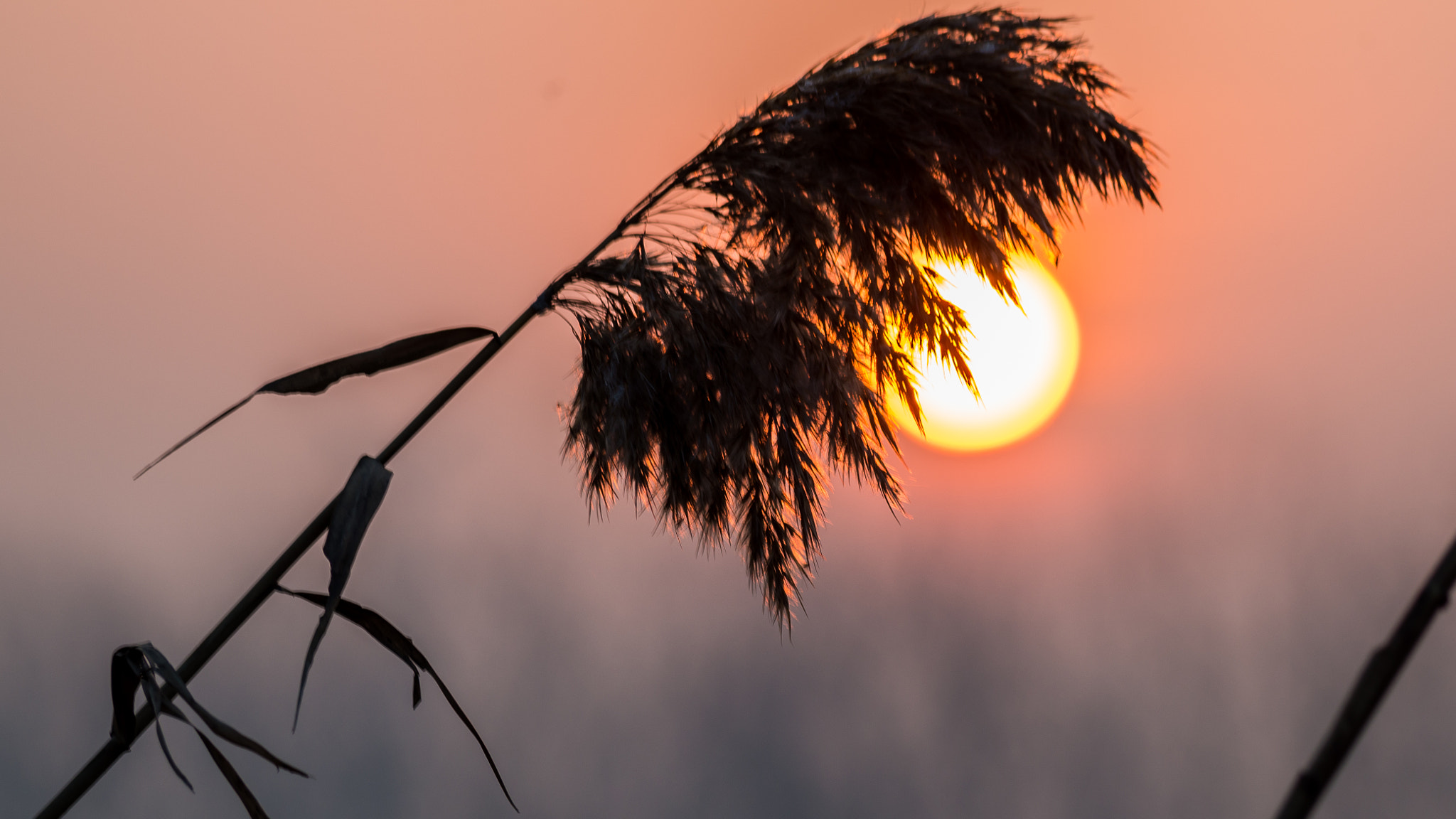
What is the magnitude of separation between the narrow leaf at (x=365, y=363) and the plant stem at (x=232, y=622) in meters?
0.10

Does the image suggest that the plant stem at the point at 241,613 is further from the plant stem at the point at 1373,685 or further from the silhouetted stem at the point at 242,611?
the plant stem at the point at 1373,685

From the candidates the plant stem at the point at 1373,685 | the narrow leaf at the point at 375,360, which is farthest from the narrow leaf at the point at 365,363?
the plant stem at the point at 1373,685

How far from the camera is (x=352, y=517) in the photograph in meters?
1.87

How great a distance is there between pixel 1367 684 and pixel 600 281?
2063mm

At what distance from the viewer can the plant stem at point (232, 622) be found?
6.37 ft

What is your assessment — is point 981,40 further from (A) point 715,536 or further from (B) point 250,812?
(B) point 250,812

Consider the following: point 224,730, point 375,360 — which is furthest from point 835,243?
point 224,730

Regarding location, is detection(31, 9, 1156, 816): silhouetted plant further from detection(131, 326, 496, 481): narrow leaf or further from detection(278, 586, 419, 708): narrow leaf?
detection(278, 586, 419, 708): narrow leaf

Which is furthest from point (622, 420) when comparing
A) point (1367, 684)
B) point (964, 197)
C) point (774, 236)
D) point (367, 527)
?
point (1367, 684)

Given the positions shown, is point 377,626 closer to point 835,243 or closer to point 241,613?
point 241,613

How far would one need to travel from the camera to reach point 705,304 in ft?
8.11

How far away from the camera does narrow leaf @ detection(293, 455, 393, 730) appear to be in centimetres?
182

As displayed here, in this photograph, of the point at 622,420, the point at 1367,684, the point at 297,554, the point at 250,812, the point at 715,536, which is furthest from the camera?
the point at 715,536

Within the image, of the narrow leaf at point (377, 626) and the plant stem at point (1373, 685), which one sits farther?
the narrow leaf at point (377, 626)
